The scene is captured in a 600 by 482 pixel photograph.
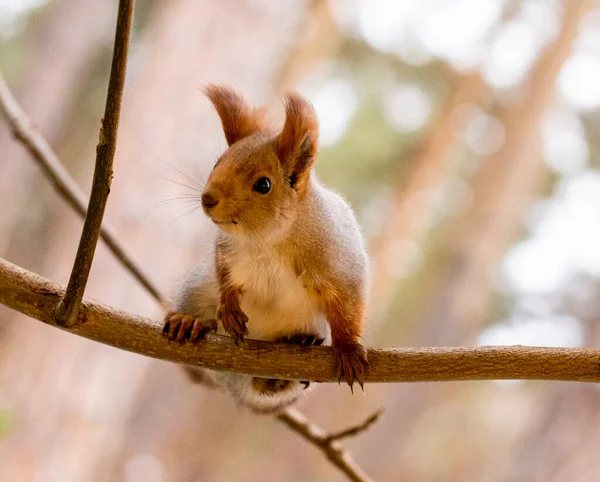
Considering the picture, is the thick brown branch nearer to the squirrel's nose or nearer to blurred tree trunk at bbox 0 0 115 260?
the squirrel's nose

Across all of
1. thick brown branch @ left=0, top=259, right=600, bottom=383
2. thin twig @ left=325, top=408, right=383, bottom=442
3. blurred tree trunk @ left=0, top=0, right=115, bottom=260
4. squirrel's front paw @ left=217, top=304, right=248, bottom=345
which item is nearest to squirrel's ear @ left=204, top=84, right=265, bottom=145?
squirrel's front paw @ left=217, top=304, right=248, bottom=345

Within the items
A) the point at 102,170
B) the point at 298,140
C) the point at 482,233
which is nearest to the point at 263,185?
the point at 298,140

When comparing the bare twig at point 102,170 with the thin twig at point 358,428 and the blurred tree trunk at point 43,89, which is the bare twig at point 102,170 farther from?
the blurred tree trunk at point 43,89

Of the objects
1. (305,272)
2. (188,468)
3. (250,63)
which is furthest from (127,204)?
(188,468)

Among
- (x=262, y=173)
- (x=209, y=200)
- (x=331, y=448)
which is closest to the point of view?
(x=209, y=200)

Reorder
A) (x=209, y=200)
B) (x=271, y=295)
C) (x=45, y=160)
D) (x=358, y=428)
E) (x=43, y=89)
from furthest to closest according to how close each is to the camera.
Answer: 1. (x=43, y=89)
2. (x=45, y=160)
3. (x=358, y=428)
4. (x=271, y=295)
5. (x=209, y=200)

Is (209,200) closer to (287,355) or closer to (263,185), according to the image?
(263,185)

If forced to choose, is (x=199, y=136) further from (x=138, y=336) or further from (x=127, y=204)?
(x=138, y=336)
